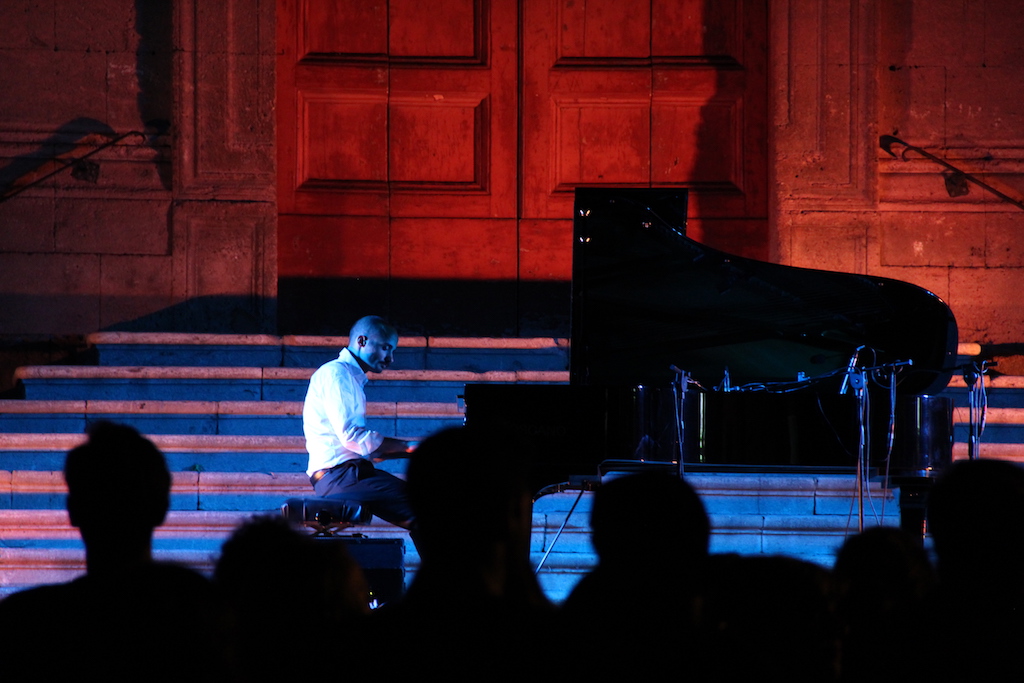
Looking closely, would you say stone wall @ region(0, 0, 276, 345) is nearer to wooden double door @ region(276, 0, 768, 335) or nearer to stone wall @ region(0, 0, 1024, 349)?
stone wall @ region(0, 0, 1024, 349)

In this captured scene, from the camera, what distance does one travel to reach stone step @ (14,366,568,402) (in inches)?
262

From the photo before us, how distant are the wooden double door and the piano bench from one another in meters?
3.45

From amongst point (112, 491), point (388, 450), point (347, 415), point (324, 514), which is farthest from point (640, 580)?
point (347, 415)

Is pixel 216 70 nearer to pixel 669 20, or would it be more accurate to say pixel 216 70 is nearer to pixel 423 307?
pixel 423 307

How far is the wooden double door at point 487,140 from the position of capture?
8.01 meters

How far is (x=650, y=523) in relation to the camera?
159cm

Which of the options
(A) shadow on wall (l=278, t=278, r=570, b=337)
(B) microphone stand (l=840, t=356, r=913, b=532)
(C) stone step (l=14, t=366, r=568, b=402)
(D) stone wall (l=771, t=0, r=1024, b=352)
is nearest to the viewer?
(B) microphone stand (l=840, t=356, r=913, b=532)

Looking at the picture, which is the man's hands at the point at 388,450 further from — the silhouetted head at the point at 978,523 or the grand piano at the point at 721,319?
the silhouetted head at the point at 978,523

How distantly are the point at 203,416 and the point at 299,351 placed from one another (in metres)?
0.85

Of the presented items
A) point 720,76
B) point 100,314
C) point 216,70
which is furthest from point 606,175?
point 100,314

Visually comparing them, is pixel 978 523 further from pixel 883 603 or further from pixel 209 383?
pixel 209 383

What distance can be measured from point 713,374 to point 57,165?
519 centimetres

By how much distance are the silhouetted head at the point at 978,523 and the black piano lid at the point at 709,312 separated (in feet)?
10.9

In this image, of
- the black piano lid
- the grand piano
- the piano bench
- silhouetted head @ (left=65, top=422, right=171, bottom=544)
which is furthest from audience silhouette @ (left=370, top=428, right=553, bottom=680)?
the black piano lid
